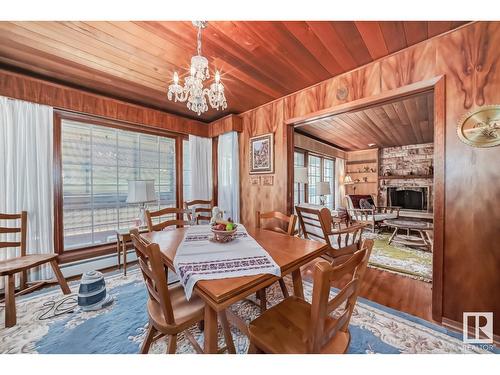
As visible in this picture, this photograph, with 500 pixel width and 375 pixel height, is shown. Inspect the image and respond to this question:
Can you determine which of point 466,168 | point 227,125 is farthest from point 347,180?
point 466,168

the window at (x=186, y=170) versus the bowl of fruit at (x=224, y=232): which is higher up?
the window at (x=186, y=170)

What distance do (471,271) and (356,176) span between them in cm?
621

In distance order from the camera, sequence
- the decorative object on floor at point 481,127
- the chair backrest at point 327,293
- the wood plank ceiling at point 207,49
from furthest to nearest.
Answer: the wood plank ceiling at point 207,49 → the decorative object on floor at point 481,127 → the chair backrest at point 327,293

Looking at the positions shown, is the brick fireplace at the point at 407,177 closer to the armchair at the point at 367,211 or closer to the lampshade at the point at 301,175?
the armchair at the point at 367,211

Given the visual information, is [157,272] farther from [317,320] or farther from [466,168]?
[466,168]

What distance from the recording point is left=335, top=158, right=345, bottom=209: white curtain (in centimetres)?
672

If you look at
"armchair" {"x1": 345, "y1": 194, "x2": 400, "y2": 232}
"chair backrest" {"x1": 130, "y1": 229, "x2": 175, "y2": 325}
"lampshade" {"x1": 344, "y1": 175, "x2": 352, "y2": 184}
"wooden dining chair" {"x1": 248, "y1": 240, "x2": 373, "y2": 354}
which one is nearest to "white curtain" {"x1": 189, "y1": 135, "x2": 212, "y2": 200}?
"chair backrest" {"x1": 130, "y1": 229, "x2": 175, "y2": 325}

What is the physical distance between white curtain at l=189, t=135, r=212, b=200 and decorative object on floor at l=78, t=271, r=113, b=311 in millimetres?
1844

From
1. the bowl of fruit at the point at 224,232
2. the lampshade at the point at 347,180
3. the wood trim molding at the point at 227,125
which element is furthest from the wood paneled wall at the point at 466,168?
the lampshade at the point at 347,180

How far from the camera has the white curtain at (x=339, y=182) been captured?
6723mm

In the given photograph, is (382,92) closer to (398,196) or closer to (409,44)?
(409,44)

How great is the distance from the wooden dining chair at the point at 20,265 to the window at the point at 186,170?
190cm

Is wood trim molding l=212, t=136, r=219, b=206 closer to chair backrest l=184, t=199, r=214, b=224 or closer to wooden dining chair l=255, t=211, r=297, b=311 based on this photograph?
chair backrest l=184, t=199, r=214, b=224
